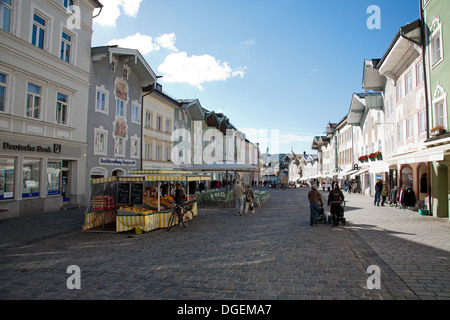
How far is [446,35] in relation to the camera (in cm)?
1170

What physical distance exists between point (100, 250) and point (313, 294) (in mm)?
5517

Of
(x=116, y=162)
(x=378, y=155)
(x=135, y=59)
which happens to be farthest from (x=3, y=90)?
(x=378, y=155)

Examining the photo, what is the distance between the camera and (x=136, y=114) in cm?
2428

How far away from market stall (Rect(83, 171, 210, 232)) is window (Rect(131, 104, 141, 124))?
12.9 m

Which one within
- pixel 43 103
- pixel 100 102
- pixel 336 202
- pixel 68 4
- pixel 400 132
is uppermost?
pixel 68 4

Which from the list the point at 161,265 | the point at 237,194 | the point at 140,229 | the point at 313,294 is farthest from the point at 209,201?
the point at 313,294

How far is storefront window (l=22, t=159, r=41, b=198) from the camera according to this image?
13.7 metres

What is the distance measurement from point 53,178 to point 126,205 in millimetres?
6983

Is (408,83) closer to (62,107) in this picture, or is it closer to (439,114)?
(439,114)

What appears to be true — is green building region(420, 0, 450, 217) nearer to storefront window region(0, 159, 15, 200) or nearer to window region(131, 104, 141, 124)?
storefront window region(0, 159, 15, 200)

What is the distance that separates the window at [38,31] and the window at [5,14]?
1276 millimetres

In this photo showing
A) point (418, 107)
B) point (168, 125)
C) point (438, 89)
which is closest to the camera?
point (438, 89)

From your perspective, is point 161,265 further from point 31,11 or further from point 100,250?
point 31,11

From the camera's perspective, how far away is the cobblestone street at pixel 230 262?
15.5ft
